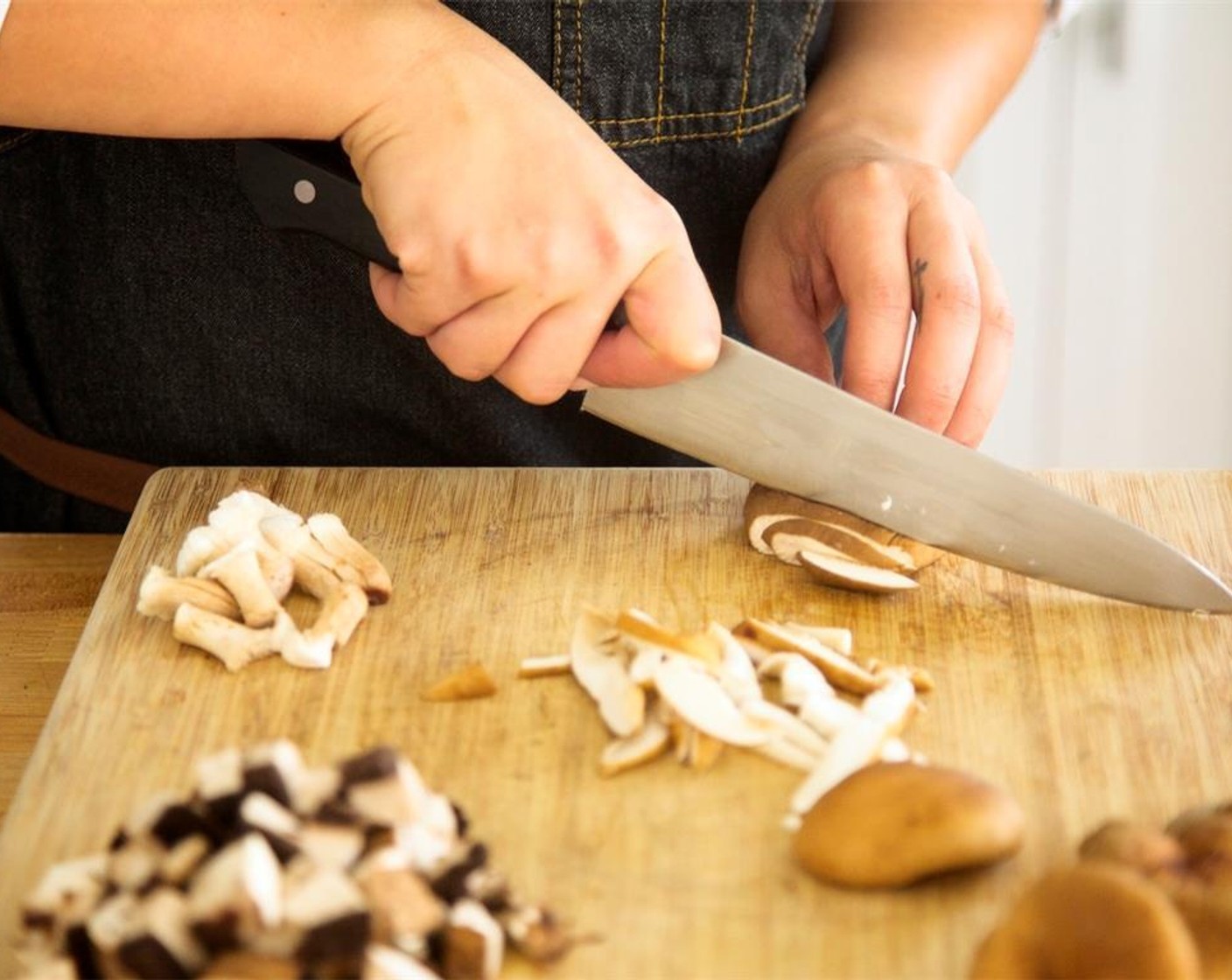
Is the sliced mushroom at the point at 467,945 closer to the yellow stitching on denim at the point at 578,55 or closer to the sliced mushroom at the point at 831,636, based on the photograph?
the sliced mushroom at the point at 831,636

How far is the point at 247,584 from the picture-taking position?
3.84 feet

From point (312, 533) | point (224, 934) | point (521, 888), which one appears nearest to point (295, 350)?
point (312, 533)

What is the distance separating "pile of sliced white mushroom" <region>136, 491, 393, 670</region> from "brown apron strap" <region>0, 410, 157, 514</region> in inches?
11.6

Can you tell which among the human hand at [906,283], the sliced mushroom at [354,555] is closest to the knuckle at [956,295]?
the human hand at [906,283]

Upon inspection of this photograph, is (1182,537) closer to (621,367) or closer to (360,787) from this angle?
(621,367)

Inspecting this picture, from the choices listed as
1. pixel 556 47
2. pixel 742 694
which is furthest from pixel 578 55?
pixel 742 694

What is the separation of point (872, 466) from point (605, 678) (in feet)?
0.91

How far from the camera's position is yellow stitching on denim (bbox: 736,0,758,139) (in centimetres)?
142

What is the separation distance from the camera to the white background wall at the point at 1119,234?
99.4 inches

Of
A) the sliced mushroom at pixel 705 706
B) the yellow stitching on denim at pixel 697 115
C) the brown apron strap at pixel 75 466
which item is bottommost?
the brown apron strap at pixel 75 466

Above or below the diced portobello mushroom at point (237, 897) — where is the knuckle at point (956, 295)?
below

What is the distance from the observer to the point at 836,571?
1.20 metres

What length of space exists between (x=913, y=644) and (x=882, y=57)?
0.63m

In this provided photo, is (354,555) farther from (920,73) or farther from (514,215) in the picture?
(920,73)
